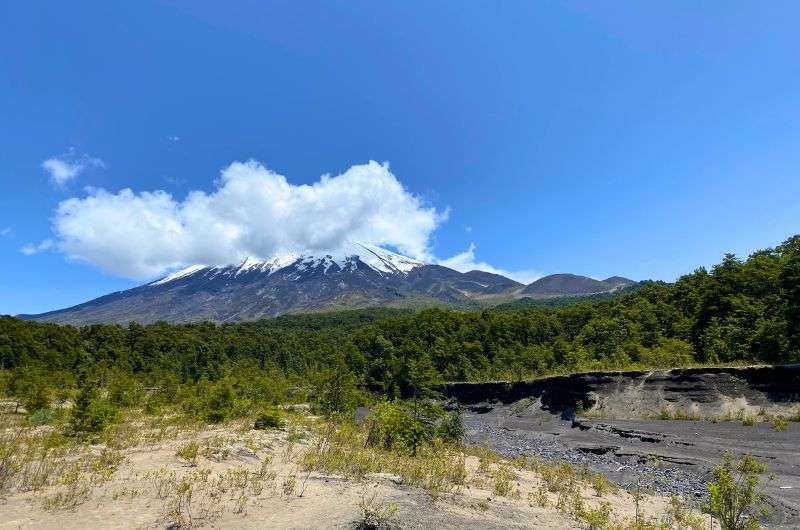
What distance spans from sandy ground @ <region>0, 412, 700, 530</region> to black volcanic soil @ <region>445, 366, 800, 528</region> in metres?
5.95

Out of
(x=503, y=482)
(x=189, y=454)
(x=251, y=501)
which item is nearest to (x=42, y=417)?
(x=189, y=454)

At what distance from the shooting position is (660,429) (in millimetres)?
30422

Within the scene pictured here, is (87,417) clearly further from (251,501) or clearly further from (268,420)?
(251,501)

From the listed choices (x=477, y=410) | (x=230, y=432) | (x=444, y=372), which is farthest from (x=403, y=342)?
(x=230, y=432)

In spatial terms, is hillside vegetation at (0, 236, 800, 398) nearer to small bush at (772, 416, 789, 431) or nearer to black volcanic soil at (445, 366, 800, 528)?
black volcanic soil at (445, 366, 800, 528)

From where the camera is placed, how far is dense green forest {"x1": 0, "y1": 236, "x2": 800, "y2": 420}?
37.3 meters

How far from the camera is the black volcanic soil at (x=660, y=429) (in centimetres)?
1902

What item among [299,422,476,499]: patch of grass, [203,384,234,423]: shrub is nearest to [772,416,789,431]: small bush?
[299,422,476,499]: patch of grass

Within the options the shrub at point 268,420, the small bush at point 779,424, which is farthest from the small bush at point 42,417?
the small bush at point 779,424

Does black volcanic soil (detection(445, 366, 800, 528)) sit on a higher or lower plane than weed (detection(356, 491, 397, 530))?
lower

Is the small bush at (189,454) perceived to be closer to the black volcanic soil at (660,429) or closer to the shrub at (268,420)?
the shrub at (268,420)

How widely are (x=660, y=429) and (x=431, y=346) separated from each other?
204 feet

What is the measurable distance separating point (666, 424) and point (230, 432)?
2935 cm

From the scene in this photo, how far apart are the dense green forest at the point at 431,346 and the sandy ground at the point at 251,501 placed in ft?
30.7
